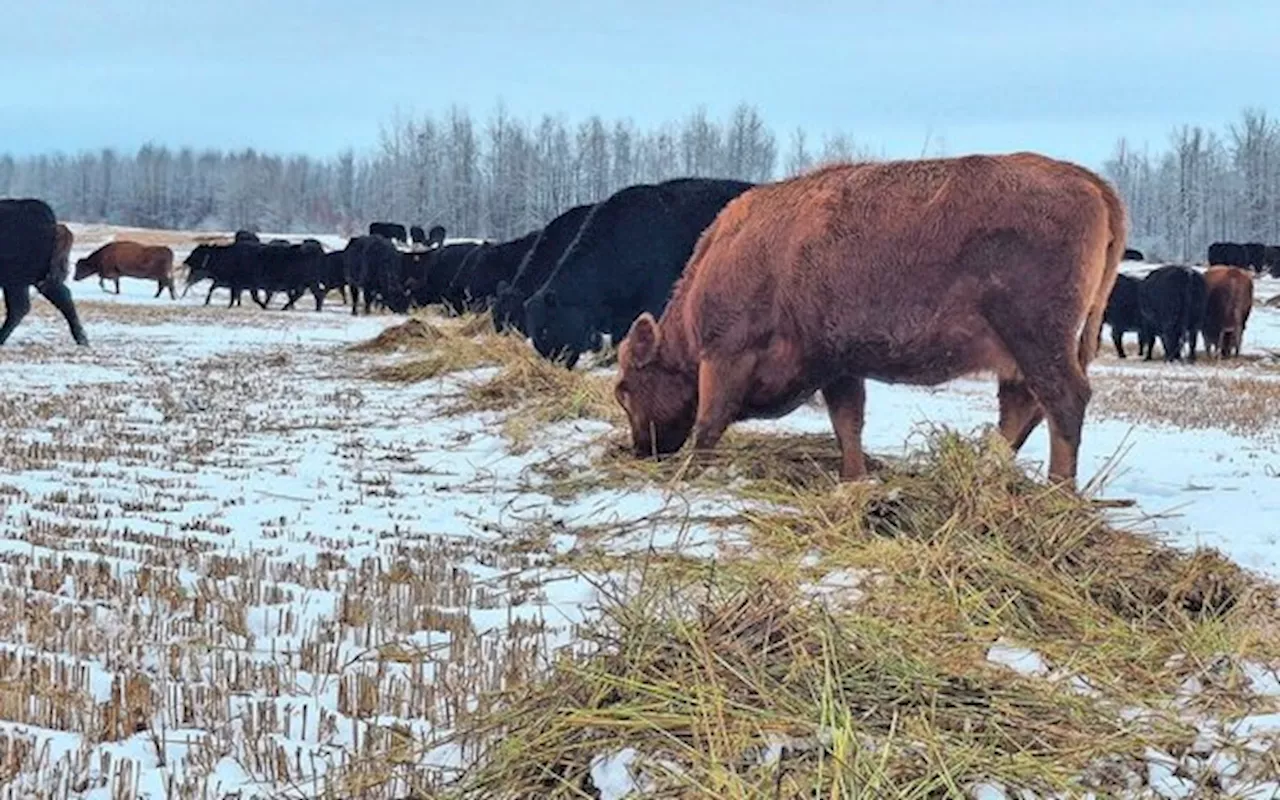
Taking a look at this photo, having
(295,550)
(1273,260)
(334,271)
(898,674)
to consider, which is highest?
(898,674)

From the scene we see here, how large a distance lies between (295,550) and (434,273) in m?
28.2

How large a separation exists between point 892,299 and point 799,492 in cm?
109

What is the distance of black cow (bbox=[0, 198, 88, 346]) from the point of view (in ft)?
54.7

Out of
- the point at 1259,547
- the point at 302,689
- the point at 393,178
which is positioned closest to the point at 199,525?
the point at 302,689

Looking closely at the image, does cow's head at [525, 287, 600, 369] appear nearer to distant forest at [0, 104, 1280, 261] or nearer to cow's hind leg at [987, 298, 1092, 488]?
cow's hind leg at [987, 298, 1092, 488]

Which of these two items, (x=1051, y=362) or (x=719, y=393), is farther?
(x=719, y=393)

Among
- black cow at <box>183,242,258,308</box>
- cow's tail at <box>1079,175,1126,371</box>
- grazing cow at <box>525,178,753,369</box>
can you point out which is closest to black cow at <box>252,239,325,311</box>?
black cow at <box>183,242,258,308</box>

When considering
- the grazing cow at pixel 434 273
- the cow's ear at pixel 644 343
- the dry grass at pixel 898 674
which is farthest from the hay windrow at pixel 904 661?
the grazing cow at pixel 434 273

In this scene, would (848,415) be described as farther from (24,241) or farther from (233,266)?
(233,266)

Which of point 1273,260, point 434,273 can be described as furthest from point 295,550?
point 1273,260

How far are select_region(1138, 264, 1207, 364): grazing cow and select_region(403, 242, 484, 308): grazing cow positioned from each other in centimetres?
1607

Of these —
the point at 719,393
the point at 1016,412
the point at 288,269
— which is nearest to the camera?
the point at 1016,412

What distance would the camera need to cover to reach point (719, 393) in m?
6.80

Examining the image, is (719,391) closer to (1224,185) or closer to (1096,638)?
(1096,638)
